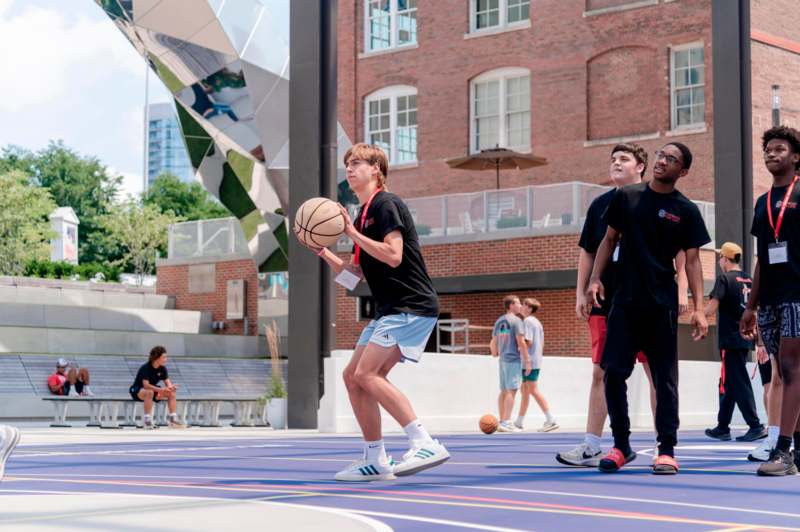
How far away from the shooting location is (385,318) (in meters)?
7.80

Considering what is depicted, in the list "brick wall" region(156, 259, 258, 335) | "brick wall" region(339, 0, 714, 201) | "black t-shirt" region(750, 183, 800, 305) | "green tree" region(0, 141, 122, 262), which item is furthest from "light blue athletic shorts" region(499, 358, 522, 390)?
"green tree" region(0, 141, 122, 262)

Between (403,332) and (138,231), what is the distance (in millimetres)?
72875

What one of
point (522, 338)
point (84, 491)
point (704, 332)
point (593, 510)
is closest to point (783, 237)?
point (704, 332)

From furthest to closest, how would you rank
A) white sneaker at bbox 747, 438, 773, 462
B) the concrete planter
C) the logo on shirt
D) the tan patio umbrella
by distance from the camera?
the tan patio umbrella, the concrete planter, white sneaker at bbox 747, 438, 773, 462, the logo on shirt

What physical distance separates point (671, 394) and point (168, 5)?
2021 centimetres

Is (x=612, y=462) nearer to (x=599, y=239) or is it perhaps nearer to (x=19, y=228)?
(x=599, y=239)

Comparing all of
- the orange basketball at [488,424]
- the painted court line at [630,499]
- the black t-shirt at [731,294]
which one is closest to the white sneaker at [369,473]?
the painted court line at [630,499]

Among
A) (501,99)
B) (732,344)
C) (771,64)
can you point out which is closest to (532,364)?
(732,344)

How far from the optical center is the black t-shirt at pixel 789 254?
823 centimetres

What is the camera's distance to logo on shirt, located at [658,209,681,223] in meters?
8.29

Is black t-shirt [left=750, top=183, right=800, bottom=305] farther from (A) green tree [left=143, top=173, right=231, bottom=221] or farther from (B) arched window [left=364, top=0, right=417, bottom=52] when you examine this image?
(A) green tree [left=143, top=173, right=231, bottom=221]

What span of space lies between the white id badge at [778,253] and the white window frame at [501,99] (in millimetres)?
32823

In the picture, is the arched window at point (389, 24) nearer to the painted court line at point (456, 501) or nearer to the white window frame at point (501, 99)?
the white window frame at point (501, 99)

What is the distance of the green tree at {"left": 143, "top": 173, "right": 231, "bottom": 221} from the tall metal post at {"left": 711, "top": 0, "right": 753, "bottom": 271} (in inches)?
3132
